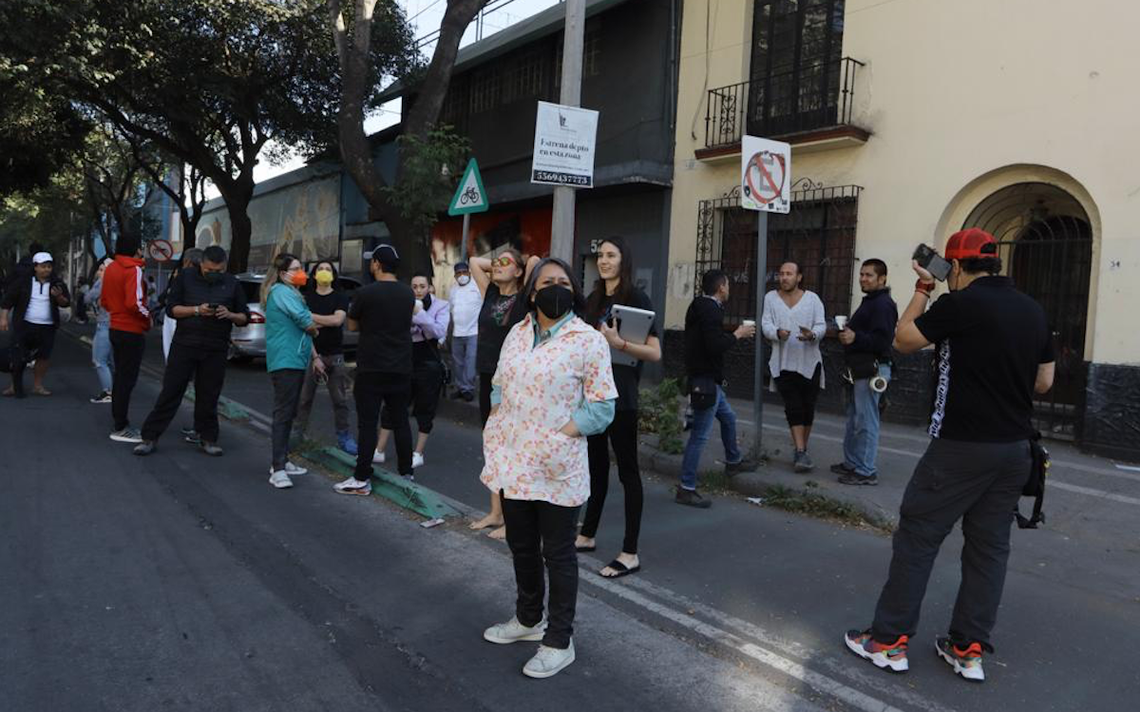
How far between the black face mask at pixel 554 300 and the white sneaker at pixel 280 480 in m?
3.81

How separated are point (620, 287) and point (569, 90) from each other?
401 centimetres

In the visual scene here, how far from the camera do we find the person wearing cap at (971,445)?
334 centimetres

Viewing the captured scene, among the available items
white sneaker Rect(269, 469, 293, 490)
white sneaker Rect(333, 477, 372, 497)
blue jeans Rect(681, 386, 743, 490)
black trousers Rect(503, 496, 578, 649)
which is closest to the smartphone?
black trousers Rect(503, 496, 578, 649)

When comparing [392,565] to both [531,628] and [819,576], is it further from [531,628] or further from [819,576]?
[819,576]

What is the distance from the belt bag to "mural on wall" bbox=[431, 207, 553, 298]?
8.69m

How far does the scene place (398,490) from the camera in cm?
611

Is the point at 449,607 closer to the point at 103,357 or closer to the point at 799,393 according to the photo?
the point at 799,393

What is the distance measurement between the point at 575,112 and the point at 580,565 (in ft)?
13.8

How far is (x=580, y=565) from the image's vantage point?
4.75 meters

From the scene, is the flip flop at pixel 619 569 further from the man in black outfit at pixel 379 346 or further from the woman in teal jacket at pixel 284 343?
the woman in teal jacket at pixel 284 343

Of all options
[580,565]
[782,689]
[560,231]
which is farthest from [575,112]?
[782,689]

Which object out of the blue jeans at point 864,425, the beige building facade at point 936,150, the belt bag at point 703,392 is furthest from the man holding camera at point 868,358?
the beige building facade at point 936,150

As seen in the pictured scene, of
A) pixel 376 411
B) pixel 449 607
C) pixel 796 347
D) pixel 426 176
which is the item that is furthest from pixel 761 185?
pixel 426 176

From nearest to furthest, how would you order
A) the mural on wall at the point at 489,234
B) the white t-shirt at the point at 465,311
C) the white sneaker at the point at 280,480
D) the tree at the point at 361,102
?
1. the white sneaker at the point at 280,480
2. the white t-shirt at the point at 465,311
3. the tree at the point at 361,102
4. the mural on wall at the point at 489,234
